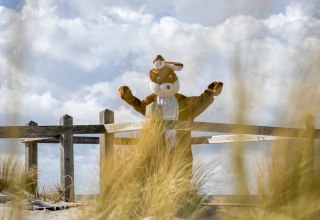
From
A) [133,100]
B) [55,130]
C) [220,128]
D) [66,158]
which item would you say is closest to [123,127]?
[133,100]

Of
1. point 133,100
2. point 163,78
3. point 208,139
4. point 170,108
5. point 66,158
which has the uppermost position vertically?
point 163,78

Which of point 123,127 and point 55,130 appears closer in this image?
point 123,127

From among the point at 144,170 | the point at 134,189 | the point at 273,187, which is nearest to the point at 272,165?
the point at 273,187

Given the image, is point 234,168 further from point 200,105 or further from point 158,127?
point 200,105

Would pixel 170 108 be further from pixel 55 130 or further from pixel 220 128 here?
pixel 55 130

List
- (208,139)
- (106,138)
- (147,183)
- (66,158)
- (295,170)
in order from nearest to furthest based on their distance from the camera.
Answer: (295,170), (147,183), (106,138), (208,139), (66,158)

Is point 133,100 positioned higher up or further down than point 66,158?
higher up

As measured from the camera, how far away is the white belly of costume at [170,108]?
5.21 m

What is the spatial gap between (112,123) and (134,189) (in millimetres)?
3095

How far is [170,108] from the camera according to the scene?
5230mm

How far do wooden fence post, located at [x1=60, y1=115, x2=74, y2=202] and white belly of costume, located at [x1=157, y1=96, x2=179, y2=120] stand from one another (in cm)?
170

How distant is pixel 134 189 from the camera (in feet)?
10.3

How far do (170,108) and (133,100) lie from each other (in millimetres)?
470

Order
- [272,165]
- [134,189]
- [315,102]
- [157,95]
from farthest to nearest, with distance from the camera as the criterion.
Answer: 1. [157,95]
2. [134,189]
3. [272,165]
4. [315,102]
